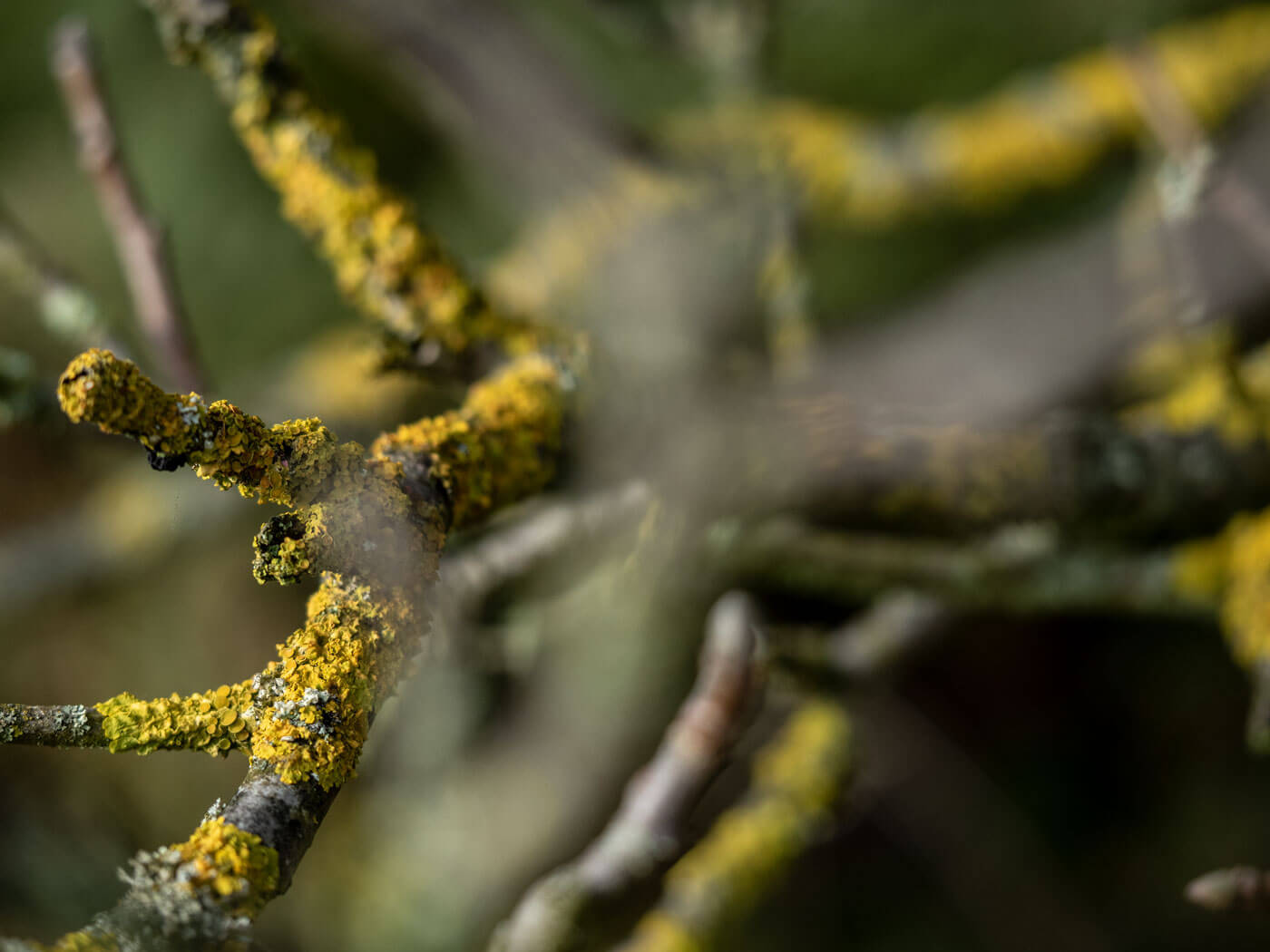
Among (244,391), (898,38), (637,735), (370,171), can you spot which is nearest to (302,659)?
(370,171)

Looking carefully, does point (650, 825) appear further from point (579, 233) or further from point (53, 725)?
point (579, 233)

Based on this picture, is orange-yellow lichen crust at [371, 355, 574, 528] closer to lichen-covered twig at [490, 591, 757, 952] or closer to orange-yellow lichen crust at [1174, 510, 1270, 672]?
lichen-covered twig at [490, 591, 757, 952]

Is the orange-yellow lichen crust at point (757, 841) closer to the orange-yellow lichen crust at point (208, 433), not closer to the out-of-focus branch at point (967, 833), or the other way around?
the out-of-focus branch at point (967, 833)

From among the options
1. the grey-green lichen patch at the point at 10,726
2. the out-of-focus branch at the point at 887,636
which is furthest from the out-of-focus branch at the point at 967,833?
the grey-green lichen patch at the point at 10,726

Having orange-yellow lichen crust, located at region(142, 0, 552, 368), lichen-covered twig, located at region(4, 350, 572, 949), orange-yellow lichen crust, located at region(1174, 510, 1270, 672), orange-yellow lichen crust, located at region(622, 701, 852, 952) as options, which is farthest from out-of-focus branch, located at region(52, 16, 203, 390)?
orange-yellow lichen crust, located at region(1174, 510, 1270, 672)

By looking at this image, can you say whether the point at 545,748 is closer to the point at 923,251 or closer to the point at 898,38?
the point at 923,251

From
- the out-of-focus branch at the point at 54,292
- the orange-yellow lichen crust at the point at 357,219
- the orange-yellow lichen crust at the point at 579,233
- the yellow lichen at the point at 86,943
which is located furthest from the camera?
the orange-yellow lichen crust at the point at 579,233
